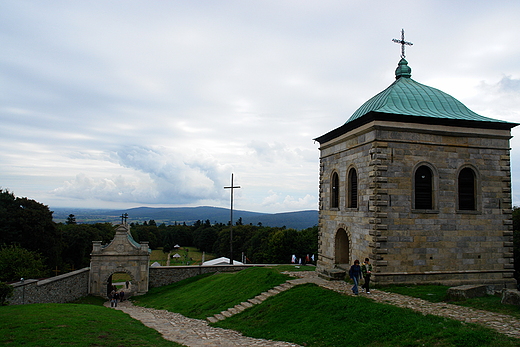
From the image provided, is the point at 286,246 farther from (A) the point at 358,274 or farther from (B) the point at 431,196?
(A) the point at 358,274

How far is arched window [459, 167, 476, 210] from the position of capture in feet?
55.7

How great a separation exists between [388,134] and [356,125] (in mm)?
1857

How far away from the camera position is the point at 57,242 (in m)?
42.4

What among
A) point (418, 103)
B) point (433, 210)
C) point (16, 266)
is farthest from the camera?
point (16, 266)

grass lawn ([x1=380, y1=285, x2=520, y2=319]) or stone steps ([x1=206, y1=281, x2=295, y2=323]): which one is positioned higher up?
grass lawn ([x1=380, y1=285, x2=520, y2=319])

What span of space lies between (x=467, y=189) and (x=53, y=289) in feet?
79.9

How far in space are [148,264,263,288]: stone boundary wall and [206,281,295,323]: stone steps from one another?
47.0ft

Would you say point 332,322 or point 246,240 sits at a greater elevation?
point 332,322

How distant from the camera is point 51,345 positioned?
9.53 metres

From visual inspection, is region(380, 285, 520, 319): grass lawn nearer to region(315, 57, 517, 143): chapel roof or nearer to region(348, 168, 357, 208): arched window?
region(348, 168, 357, 208): arched window

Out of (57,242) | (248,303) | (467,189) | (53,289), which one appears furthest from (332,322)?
(57,242)

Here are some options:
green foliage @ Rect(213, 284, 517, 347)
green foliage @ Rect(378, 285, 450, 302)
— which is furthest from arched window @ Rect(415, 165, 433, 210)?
green foliage @ Rect(213, 284, 517, 347)

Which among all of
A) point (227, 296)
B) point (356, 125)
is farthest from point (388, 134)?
point (227, 296)

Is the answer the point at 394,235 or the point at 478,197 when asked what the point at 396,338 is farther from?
the point at 478,197
